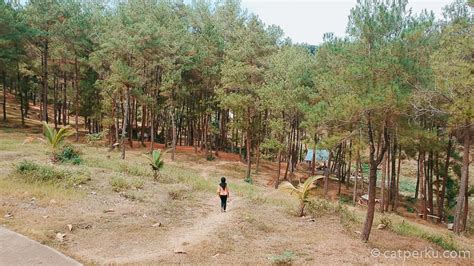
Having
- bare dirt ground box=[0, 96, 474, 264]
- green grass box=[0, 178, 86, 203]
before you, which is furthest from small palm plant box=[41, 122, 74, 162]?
green grass box=[0, 178, 86, 203]

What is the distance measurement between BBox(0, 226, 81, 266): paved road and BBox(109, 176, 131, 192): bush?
683cm

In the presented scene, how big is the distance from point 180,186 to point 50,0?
25722 mm

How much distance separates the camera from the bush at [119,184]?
54.2 feet

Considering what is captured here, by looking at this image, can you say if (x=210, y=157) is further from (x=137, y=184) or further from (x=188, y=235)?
(x=188, y=235)

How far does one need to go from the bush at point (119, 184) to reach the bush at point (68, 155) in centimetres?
480

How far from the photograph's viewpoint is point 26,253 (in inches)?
343

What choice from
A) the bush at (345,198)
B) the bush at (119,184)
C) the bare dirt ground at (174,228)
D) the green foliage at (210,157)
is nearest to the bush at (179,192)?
the bare dirt ground at (174,228)

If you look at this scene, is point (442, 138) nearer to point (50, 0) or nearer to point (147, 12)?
point (147, 12)

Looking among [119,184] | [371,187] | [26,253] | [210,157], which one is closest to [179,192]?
[119,184]

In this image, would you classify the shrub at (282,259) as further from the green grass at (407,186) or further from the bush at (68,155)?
the green grass at (407,186)

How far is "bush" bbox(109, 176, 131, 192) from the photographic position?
16531 mm

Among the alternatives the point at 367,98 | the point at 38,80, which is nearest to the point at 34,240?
the point at 367,98

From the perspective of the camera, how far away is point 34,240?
9.61m

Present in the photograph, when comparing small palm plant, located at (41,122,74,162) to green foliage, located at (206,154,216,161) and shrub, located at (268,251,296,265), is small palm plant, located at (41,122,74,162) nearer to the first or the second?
shrub, located at (268,251,296,265)
